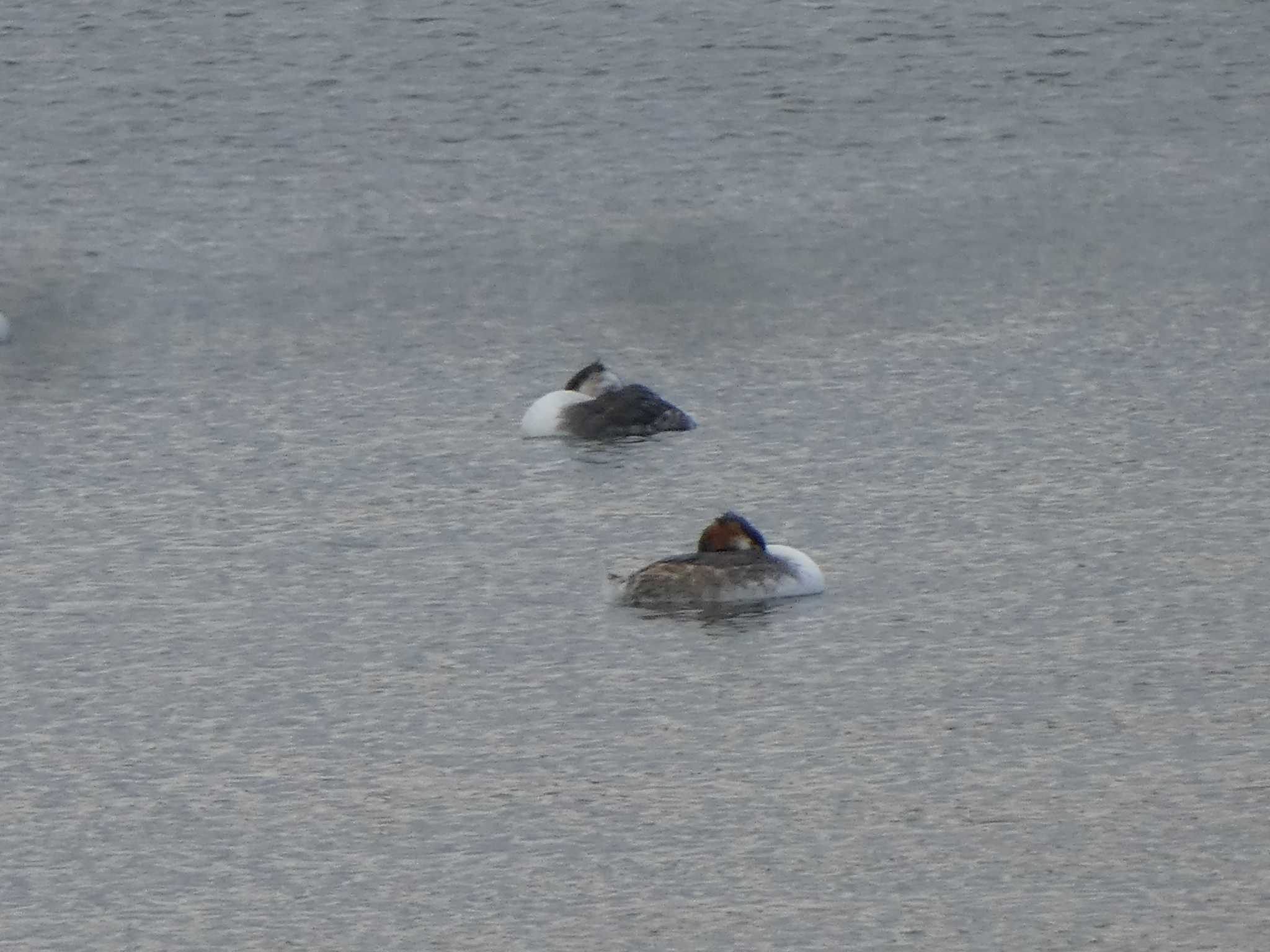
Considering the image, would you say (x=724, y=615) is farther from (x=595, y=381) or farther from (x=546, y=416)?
(x=595, y=381)

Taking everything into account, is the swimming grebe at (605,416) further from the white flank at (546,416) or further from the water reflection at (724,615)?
the water reflection at (724,615)

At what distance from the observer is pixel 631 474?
20.5m

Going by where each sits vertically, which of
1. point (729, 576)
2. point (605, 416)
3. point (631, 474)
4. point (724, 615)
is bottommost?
point (724, 615)

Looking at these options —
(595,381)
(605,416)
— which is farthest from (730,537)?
(595,381)

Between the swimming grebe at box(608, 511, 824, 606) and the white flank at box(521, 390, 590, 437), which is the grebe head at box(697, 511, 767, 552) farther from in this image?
the white flank at box(521, 390, 590, 437)

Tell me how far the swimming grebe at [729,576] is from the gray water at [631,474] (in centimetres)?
15

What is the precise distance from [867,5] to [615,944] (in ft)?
85.6

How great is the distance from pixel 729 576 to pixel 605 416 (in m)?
4.74

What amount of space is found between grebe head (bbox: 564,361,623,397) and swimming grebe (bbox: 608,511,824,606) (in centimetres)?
521

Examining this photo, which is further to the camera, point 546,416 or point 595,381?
point 595,381

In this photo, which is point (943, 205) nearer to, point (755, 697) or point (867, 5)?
point (867, 5)

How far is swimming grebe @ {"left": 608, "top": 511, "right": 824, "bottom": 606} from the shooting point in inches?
663

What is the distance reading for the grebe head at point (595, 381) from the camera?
874 inches

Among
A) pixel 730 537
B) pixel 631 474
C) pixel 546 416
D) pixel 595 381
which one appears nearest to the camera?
pixel 730 537
